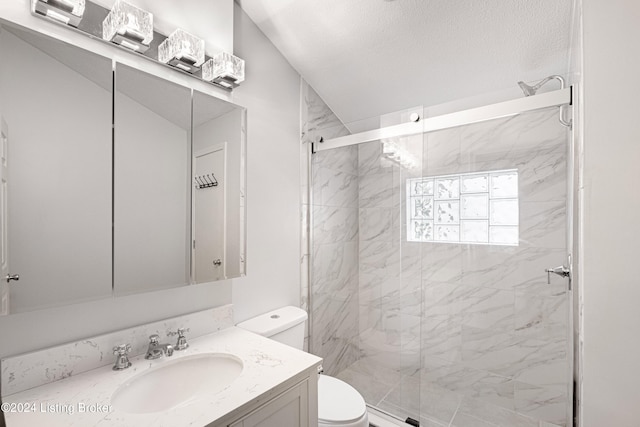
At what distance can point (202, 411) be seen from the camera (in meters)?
0.89

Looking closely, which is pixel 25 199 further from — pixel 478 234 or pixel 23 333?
pixel 478 234

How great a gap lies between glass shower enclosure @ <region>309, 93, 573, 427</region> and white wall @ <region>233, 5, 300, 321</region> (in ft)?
0.69

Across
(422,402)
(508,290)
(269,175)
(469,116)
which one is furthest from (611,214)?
(422,402)

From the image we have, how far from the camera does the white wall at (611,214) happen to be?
3.14 ft

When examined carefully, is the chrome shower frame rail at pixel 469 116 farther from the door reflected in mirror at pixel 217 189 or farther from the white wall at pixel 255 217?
the door reflected in mirror at pixel 217 189

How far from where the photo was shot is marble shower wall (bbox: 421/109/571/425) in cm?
186

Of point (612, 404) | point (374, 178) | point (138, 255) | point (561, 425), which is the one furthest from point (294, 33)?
point (561, 425)

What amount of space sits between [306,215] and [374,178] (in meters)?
0.55

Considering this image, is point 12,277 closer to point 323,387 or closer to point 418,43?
point 323,387

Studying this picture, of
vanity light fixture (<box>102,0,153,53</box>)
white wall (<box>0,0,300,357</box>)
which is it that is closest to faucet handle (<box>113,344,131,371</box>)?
white wall (<box>0,0,300,357</box>)

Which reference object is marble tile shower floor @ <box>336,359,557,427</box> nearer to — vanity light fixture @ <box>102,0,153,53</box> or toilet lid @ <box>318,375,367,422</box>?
toilet lid @ <box>318,375,367,422</box>

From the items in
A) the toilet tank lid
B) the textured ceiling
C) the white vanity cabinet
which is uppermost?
the textured ceiling

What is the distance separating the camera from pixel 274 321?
174cm

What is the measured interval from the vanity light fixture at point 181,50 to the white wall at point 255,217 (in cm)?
5
